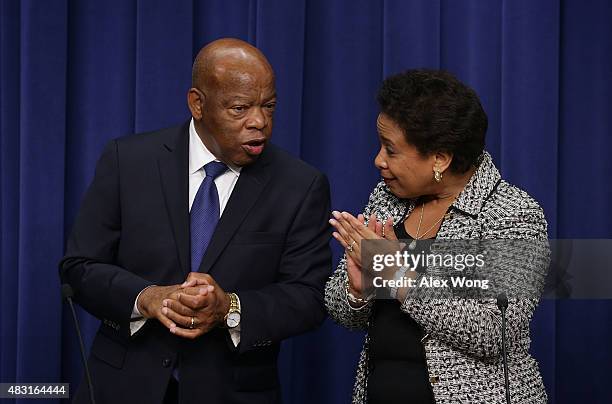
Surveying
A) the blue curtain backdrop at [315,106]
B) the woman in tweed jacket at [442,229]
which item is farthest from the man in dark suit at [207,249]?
the blue curtain backdrop at [315,106]

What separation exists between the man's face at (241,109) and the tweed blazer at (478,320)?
352mm

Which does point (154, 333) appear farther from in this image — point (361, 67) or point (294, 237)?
point (361, 67)

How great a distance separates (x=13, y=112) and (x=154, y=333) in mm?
1074

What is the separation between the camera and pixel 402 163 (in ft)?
6.46

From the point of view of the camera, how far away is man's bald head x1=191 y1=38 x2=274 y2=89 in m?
2.00

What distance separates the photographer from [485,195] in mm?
1945

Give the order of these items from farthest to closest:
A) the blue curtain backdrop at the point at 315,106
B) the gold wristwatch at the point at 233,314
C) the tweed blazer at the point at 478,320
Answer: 1. the blue curtain backdrop at the point at 315,106
2. the gold wristwatch at the point at 233,314
3. the tweed blazer at the point at 478,320

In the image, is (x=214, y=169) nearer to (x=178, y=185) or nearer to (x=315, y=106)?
(x=178, y=185)

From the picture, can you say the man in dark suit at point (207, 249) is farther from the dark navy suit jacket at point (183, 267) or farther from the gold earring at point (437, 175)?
the gold earring at point (437, 175)

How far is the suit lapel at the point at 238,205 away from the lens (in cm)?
199
